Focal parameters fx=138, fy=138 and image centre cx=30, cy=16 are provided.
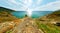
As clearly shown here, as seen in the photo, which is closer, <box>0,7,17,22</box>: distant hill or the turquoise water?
the turquoise water

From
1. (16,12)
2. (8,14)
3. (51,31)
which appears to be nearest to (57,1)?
(16,12)

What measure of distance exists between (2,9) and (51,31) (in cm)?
467

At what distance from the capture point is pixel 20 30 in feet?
13.0

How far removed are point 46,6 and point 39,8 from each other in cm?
58

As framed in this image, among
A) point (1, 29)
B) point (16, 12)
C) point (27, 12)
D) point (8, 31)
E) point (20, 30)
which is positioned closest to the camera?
point (20, 30)

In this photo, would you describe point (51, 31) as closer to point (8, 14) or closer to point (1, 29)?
point (1, 29)

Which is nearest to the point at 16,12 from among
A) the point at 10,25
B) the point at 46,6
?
the point at 46,6

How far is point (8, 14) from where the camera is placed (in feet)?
26.8

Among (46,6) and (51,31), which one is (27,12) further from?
(51,31)

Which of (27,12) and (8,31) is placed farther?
(27,12)

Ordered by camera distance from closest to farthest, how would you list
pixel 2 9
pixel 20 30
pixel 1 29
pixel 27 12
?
pixel 20 30 → pixel 1 29 → pixel 27 12 → pixel 2 9

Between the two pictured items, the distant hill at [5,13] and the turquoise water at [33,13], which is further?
the distant hill at [5,13]

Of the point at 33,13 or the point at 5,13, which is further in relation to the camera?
the point at 5,13

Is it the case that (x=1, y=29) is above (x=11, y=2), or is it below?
below
